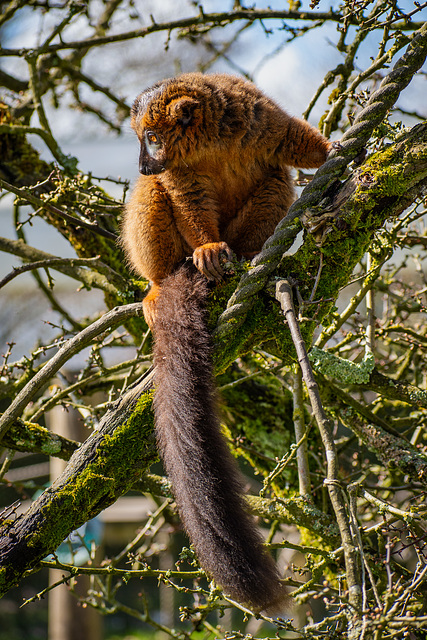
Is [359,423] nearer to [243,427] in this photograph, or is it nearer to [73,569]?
[243,427]

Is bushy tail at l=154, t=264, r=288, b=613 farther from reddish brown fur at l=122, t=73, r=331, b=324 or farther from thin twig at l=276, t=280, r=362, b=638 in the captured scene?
reddish brown fur at l=122, t=73, r=331, b=324

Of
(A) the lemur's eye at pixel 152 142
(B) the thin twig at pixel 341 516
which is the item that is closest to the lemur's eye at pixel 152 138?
(A) the lemur's eye at pixel 152 142

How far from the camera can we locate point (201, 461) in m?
2.26

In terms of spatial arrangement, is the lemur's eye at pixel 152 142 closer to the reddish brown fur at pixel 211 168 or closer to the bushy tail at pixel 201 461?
the reddish brown fur at pixel 211 168

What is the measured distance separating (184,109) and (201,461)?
2.12 metres

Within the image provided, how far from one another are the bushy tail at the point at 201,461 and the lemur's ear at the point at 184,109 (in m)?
1.18

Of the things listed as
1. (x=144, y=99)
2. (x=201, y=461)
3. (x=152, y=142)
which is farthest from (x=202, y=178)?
(x=201, y=461)

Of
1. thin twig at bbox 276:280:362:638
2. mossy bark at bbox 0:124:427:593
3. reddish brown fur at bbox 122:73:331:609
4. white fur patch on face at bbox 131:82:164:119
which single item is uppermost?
white fur patch on face at bbox 131:82:164:119

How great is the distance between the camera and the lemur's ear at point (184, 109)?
3.38m

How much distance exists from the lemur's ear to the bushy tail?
1183 mm

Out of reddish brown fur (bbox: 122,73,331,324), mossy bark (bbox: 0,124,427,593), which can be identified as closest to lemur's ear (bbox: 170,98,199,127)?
reddish brown fur (bbox: 122,73,331,324)

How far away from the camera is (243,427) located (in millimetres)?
4027

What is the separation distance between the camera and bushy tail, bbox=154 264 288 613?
1971 mm

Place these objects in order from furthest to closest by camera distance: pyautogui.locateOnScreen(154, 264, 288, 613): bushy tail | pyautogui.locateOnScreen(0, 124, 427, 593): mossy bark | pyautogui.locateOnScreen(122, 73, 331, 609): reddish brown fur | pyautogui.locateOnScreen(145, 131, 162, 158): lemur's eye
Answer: pyautogui.locateOnScreen(145, 131, 162, 158): lemur's eye → pyautogui.locateOnScreen(122, 73, 331, 609): reddish brown fur → pyautogui.locateOnScreen(0, 124, 427, 593): mossy bark → pyautogui.locateOnScreen(154, 264, 288, 613): bushy tail
